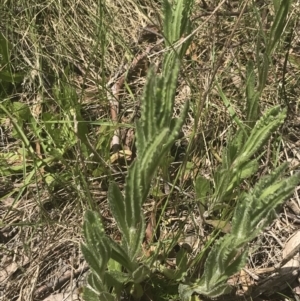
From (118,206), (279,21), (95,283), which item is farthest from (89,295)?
(279,21)

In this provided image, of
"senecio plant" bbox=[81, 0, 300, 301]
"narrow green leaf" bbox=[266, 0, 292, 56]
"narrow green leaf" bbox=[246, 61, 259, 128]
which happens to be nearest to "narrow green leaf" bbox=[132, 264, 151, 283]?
"senecio plant" bbox=[81, 0, 300, 301]

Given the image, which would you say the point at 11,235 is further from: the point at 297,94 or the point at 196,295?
the point at 297,94

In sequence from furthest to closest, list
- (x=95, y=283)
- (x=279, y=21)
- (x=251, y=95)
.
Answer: (x=251, y=95) → (x=279, y=21) → (x=95, y=283)

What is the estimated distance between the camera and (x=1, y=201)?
1588 mm

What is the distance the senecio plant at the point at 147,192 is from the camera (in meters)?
1.00

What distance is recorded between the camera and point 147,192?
3.54ft

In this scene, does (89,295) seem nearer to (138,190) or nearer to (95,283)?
(95,283)

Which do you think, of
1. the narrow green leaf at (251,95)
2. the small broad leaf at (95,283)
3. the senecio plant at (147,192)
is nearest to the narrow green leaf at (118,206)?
the senecio plant at (147,192)

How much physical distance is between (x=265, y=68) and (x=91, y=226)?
1.91 feet

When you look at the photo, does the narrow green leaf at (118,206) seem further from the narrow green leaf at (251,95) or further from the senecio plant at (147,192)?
the narrow green leaf at (251,95)

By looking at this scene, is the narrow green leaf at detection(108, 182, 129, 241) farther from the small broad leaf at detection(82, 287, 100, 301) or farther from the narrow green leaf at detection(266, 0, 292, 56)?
the narrow green leaf at detection(266, 0, 292, 56)

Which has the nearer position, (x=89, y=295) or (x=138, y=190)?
(x=138, y=190)

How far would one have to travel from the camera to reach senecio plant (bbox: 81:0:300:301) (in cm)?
100

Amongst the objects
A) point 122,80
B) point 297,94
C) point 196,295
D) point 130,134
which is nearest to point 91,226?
point 196,295
